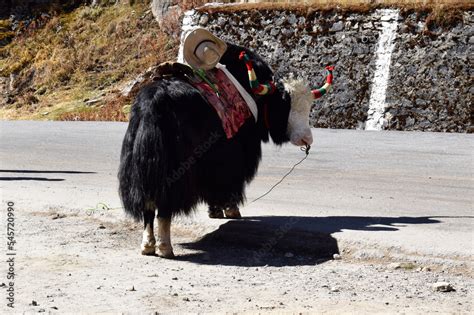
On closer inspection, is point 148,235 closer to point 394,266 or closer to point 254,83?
point 254,83

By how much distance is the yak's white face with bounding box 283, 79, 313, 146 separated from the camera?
8117 mm

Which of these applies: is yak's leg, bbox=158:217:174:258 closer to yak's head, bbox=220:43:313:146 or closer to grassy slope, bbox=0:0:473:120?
yak's head, bbox=220:43:313:146

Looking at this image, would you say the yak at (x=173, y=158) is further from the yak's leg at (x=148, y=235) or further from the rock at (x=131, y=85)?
the rock at (x=131, y=85)

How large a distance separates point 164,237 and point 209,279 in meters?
0.82

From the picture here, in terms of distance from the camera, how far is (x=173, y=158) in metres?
6.97

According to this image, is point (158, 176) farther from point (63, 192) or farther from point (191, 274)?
point (63, 192)

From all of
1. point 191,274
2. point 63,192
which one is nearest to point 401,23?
point 63,192

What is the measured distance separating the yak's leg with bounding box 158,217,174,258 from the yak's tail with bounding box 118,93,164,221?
152mm

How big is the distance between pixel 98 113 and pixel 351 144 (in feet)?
34.4

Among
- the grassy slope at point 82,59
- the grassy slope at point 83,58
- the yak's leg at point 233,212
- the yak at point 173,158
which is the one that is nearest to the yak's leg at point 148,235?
the yak at point 173,158

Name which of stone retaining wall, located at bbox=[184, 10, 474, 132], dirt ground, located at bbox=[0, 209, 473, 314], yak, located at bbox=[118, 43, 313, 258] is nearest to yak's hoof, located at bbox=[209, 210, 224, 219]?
dirt ground, located at bbox=[0, 209, 473, 314]

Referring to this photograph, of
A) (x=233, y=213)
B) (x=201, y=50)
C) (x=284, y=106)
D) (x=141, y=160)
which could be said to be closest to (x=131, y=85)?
(x=233, y=213)

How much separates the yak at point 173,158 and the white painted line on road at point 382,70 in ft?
43.8

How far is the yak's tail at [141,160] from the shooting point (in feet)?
22.5
